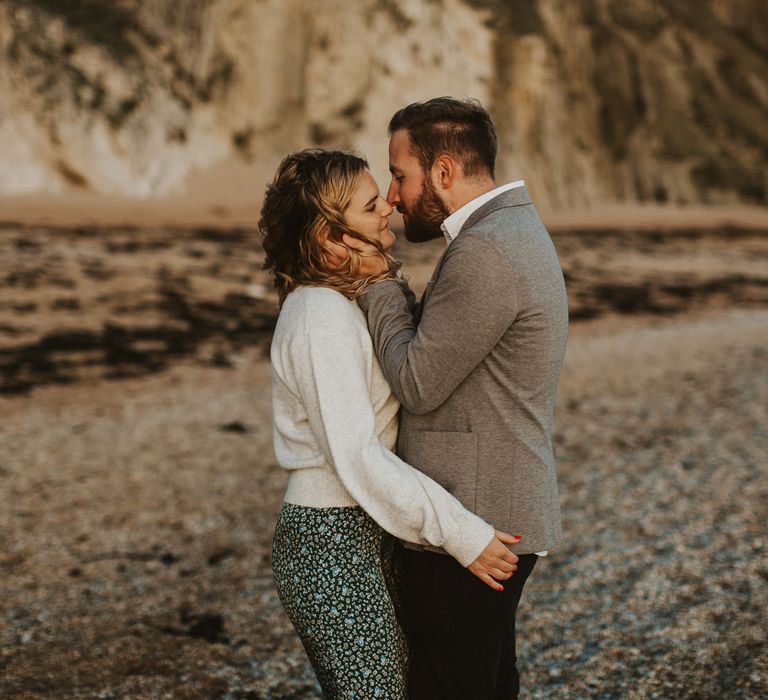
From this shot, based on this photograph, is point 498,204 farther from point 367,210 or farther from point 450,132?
point 367,210

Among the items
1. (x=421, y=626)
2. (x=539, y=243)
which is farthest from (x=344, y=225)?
(x=421, y=626)

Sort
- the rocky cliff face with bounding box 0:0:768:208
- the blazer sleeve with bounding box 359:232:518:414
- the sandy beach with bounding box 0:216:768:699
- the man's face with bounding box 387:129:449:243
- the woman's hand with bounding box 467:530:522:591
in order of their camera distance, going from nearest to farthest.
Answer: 1. the blazer sleeve with bounding box 359:232:518:414
2. the woman's hand with bounding box 467:530:522:591
3. the man's face with bounding box 387:129:449:243
4. the sandy beach with bounding box 0:216:768:699
5. the rocky cliff face with bounding box 0:0:768:208

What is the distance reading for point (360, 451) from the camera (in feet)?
6.82

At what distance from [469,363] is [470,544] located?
472 mm

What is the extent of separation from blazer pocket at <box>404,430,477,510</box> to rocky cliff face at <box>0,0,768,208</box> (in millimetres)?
25358

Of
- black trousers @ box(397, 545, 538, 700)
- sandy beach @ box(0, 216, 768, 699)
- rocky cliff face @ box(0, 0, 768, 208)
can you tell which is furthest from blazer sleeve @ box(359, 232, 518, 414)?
rocky cliff face @ box(0, 0, 768, 208)

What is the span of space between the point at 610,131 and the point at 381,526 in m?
41.7

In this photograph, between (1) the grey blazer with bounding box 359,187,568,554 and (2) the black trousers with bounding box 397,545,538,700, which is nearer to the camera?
(1) the grey blazer with bounding box 359,187,568,554

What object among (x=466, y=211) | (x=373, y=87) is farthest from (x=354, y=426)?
(x=373, y=87)

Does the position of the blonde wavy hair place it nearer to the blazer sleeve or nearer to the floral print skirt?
the blazer sleeve

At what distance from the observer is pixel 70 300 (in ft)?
49.1

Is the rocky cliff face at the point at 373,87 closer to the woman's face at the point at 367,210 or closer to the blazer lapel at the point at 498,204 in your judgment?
the woman's face at the point at 367,210

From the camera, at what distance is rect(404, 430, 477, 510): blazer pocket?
85.7 inches

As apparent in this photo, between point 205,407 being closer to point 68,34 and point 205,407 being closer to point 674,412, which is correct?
point 674,412
